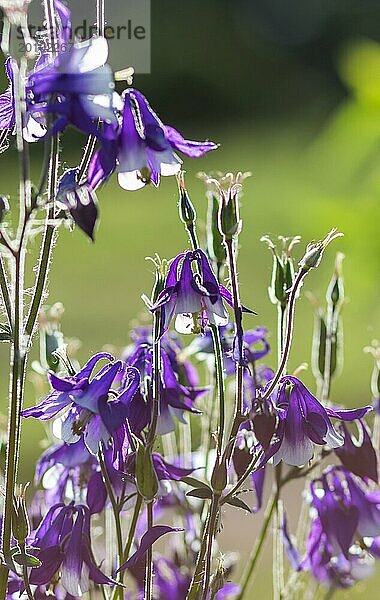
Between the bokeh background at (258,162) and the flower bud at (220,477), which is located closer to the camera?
the flower bud at (220,477)

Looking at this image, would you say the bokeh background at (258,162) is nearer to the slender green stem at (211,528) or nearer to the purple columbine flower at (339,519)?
the purple columbine flower at (339,519)

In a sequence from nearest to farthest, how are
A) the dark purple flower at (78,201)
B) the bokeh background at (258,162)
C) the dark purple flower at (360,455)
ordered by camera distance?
the dark purple flower at (78,201)
the dark purple flower at (360,455)
the bokeh background at (258,162)

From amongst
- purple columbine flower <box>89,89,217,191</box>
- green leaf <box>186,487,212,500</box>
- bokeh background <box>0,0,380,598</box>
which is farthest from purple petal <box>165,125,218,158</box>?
bokeh background <box>0,0,380,598</box>

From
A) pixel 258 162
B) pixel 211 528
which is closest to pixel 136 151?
pixel 211 528

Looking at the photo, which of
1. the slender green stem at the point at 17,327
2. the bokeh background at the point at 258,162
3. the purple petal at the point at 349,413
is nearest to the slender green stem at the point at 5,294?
the slender green stem at the point at 17,327

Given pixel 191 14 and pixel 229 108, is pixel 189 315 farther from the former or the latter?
pixel 191 14

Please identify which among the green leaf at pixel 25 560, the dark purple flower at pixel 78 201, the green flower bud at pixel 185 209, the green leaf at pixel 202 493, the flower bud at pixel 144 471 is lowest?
the green leaf at pixel 25 560

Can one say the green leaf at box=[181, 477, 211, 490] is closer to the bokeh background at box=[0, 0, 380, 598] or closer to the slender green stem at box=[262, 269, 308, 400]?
the slender green stem at box=[262, 269, 308, 400]
